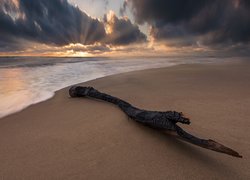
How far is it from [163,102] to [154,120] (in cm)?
161

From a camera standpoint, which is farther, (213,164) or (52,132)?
(52,132)

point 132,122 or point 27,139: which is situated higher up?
point 132,122

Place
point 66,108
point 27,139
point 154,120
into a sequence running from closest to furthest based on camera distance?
1. point 154,120
2. point 27,139
3. point 66,108

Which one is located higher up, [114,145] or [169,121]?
[169,121]

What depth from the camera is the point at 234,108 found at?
315 centimetres

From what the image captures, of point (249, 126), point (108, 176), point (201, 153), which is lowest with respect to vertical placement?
point (108, 176)


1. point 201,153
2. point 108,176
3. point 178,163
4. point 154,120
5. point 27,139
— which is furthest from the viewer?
point 27,139

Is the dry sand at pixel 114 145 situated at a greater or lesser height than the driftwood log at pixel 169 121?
lesser

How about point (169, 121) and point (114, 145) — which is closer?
point (169, 121)

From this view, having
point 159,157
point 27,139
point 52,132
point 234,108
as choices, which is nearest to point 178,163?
point 159,157

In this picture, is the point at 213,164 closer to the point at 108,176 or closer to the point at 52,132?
the point at 108,176

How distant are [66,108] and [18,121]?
33.2 inches

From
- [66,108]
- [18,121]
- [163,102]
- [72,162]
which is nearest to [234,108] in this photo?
[163,102]

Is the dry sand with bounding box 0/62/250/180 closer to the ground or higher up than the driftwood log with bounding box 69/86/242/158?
closer to the ground
